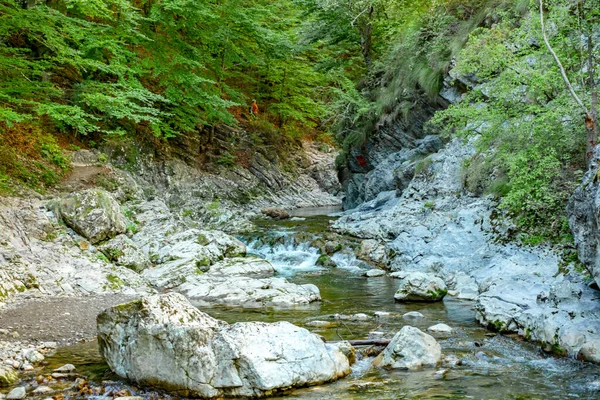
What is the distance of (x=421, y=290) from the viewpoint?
9.63 metres

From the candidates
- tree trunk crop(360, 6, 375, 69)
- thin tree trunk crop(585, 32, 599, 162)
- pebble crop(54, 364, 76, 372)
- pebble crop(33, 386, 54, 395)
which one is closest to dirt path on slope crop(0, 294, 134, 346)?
pebble crop(54, 364, 76, 372)

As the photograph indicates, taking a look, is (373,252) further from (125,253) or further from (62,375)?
(62,375)


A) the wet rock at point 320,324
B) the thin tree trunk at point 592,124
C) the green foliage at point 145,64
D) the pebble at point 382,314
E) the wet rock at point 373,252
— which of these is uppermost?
the green foliage at point 145,64

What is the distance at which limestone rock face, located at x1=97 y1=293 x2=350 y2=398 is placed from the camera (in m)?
5.08

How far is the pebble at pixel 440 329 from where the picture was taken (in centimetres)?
743

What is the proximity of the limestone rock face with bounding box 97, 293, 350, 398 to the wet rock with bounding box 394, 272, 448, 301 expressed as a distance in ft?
13.7

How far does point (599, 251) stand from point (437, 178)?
394 inches

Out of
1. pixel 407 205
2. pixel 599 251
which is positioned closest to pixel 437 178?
pixel 407 205

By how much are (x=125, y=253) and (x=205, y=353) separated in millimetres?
7724

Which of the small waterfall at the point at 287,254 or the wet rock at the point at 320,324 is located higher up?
the small waterfall at the point at 287,254

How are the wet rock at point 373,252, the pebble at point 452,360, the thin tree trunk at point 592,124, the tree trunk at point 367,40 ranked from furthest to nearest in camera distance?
the tree trunk at point 367,40 → the wet rock at point 373,252 → the thin tree trunk at point 592,124 → the pebble at point 452,360

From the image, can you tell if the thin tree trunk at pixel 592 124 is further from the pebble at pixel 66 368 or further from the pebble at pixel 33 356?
the pebble at pixel 33 356

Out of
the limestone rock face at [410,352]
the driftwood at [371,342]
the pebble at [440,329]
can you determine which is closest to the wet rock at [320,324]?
the driftwood at [371,342]

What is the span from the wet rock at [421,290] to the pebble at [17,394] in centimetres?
665
